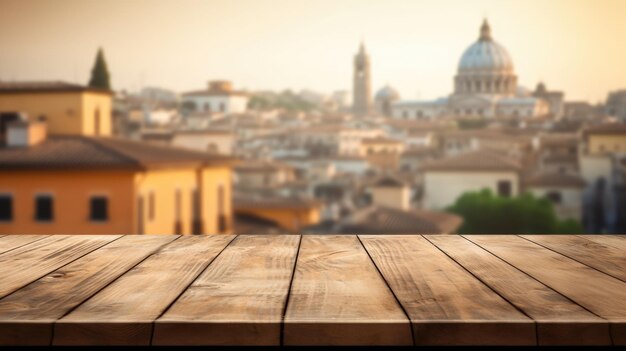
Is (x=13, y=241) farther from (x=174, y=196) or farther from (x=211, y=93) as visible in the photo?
(x=211, y=93)

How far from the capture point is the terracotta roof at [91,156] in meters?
11.1

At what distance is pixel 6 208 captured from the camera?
1096 cm

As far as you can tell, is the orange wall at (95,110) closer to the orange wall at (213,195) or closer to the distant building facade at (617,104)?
the orange wall at (213,195)

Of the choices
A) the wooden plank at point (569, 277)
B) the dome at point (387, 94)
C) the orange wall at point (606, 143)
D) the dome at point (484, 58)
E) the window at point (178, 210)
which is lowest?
the window at point (178, 210)

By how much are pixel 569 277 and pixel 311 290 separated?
0.22m

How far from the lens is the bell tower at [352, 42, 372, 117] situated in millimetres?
63312

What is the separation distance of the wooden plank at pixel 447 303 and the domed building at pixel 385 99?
61.5 m

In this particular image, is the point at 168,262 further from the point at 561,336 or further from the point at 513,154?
the point at 513,154

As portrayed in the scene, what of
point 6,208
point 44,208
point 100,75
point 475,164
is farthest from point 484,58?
point 6,208

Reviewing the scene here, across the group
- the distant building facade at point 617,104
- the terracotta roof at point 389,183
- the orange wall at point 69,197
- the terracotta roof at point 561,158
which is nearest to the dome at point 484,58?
the distant building facade at point 617,104

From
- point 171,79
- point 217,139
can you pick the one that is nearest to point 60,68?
point 217,139

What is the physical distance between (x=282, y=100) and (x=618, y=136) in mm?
33009

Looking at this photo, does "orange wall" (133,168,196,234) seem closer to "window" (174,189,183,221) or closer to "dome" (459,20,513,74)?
"window" (174,189,183,221)

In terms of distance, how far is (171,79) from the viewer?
1341 inches
